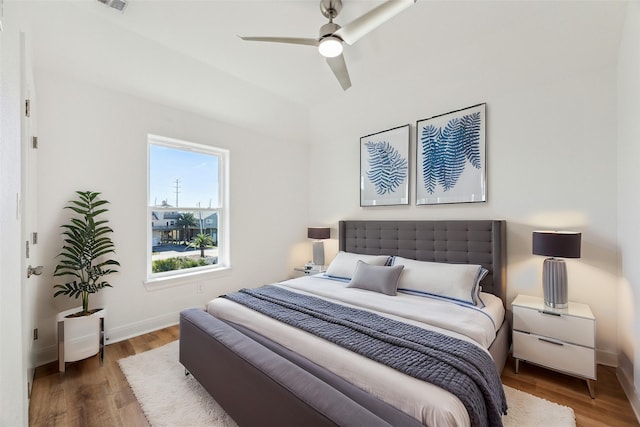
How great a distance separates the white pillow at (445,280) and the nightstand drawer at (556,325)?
1.12ft

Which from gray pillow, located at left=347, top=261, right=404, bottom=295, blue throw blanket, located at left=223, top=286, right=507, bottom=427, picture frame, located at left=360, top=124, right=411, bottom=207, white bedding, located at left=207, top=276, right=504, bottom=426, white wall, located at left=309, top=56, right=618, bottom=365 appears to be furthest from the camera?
picture frame, located at left=360, top=124, right=411, bottom=207

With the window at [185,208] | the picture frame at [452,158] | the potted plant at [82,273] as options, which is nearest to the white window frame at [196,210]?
the window at [185,208]

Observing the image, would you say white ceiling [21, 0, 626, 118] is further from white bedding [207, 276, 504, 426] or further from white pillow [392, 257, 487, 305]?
white bedding [207, 276, 504, 426]

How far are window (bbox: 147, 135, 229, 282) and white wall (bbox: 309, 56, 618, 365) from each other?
233 cm

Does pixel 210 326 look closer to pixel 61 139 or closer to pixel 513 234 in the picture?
pixel 61 139

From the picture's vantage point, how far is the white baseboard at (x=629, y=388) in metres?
1.82

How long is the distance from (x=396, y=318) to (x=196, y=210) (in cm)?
289

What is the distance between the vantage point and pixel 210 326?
6.53ft

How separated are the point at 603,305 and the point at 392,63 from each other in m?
3.03

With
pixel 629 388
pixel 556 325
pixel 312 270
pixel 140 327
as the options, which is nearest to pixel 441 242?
pixel 556 325

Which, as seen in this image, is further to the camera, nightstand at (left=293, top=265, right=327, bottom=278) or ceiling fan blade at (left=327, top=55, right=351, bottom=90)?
nightstand at (left=293, top=265, right=327, bottom=278)

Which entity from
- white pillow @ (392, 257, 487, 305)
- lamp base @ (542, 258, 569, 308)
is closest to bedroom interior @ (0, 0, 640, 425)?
lamp base @ (542, 258, 569, 308)

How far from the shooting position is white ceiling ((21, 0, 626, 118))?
2.17m

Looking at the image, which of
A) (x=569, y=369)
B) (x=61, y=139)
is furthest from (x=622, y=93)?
(x=61, y=139)
